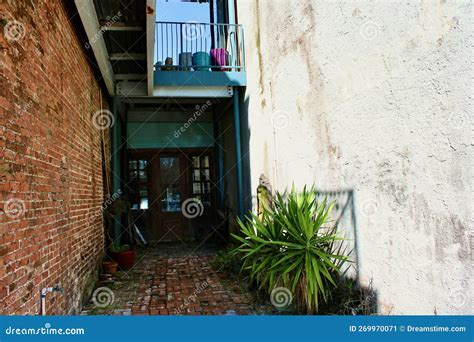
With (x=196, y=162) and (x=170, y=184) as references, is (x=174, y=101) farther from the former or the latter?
(x=170, y=184)

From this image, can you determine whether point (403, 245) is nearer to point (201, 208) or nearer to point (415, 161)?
point (415, 161)

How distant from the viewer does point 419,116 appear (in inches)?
100.0

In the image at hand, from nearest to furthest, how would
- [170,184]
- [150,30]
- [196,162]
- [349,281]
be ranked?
1. [349,281]
2. [150,30]
3. [170,184]
4. [196,162]

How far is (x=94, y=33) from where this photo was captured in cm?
421

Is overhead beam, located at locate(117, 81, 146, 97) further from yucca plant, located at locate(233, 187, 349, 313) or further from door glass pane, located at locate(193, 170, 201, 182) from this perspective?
yucca plant, located at locate(233, 187, 349, 313)

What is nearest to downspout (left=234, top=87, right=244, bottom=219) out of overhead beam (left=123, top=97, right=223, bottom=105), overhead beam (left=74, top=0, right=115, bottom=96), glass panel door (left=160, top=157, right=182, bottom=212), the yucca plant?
overhead beam (left=123, top=97, right=223, bottom=105)

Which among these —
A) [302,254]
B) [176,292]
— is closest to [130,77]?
[176,292]

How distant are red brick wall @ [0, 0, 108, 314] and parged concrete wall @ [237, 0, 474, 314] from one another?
107 inches

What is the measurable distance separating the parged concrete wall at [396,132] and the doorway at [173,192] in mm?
5015

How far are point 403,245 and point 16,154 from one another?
2.85 meters

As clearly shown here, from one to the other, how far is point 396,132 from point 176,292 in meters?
3.37

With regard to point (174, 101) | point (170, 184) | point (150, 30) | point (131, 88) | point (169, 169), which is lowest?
point (170, 184)

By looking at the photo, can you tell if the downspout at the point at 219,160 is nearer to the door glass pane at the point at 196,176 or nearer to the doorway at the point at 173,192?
the doorway at the point at 173,192

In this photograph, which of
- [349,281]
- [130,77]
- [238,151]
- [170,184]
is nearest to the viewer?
[349,281]
